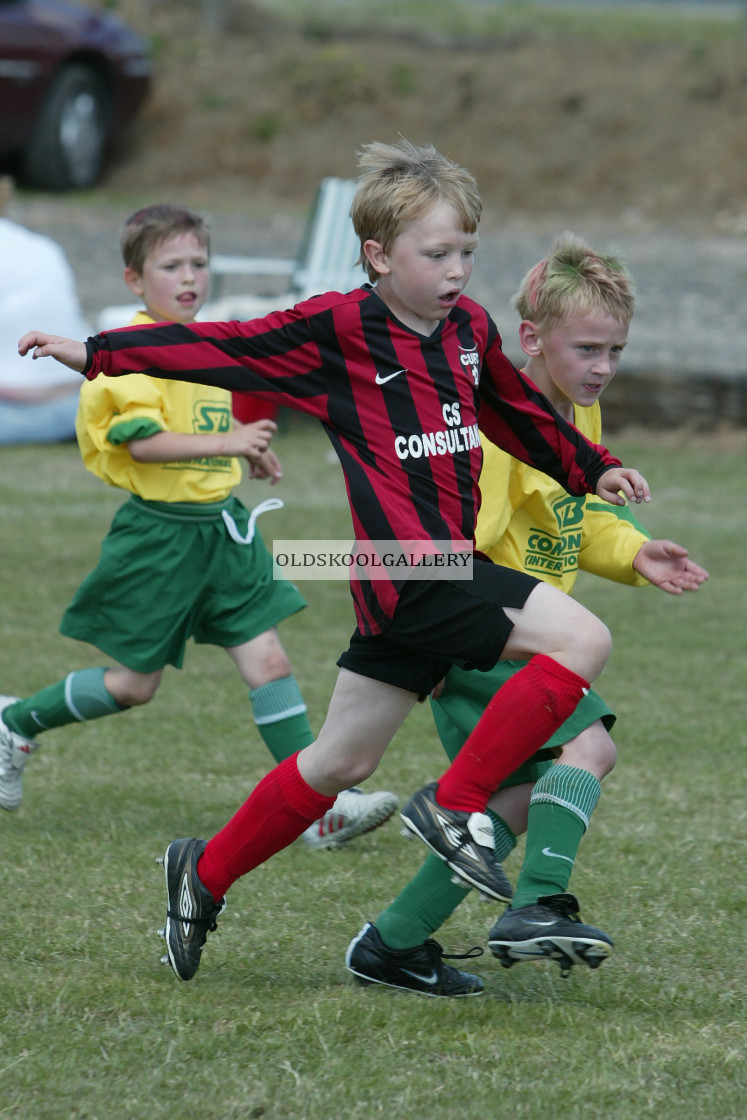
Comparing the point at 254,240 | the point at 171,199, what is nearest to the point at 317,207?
the point at 254,240

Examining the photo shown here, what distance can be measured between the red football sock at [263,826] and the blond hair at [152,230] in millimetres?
1584

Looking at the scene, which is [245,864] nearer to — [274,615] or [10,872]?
[10,872]

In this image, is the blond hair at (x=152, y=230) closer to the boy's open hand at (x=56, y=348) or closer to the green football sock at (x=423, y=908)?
the boy's open hand at (x=56, y=348)

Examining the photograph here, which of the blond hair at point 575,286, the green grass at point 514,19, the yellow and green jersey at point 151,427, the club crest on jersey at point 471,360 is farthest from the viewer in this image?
the green grass at point 514,19

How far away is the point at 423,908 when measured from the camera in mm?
2885

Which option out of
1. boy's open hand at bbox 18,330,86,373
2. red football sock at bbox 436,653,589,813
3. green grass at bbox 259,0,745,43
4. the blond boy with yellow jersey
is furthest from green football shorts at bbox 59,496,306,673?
green grass at bbox 259,0,745,43

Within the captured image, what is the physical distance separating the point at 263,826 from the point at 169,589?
107cm

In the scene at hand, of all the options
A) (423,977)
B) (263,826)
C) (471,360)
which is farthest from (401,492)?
(423,977)

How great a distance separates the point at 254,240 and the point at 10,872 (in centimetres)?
1056

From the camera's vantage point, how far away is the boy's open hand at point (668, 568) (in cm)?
292

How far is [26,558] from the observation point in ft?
21.8

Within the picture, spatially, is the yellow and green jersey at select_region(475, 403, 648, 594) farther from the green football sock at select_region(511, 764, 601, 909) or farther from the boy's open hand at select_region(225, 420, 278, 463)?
the boy's open hand at select_region(225, 420, 278, 463)

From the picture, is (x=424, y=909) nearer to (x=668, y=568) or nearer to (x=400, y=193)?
(x=668, y=568)

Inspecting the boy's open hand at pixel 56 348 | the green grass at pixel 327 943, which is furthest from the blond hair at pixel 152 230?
the green grass at pixel 327 943
